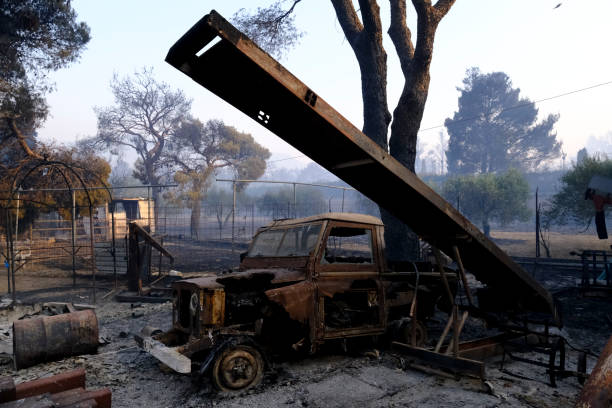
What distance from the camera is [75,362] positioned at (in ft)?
17.3

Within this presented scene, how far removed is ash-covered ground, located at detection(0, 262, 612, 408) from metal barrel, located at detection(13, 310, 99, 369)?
113 mm

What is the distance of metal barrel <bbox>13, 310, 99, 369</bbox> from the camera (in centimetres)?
506

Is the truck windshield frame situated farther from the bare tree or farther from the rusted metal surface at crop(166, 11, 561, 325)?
the bare tree

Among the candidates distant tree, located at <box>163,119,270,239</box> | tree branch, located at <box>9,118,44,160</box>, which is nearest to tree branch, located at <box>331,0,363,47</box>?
tree branch, located at <box>9,118,44,160</box>

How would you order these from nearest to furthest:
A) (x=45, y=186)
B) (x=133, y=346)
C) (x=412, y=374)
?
(x=412, y=374)
(x=133, y=346)
(x=45, y=186)

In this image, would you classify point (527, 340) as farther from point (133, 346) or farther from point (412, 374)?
point (133, 346)

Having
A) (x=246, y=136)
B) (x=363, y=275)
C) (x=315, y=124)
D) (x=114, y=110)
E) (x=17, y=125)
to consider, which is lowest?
(x=363, y=275)

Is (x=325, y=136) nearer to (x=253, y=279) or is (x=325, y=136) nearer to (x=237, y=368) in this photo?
(x=253, y=279)

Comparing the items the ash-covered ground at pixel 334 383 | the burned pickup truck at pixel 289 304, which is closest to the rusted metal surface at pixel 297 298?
the burned pickup truck at pixel 289 304

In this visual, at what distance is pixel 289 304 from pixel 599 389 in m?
2.96

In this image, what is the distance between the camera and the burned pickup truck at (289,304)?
435 cm

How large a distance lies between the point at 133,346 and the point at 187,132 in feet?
135

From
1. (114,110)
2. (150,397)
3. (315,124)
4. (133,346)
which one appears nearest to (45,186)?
(133,346)

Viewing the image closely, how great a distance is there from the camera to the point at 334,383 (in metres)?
4.48
